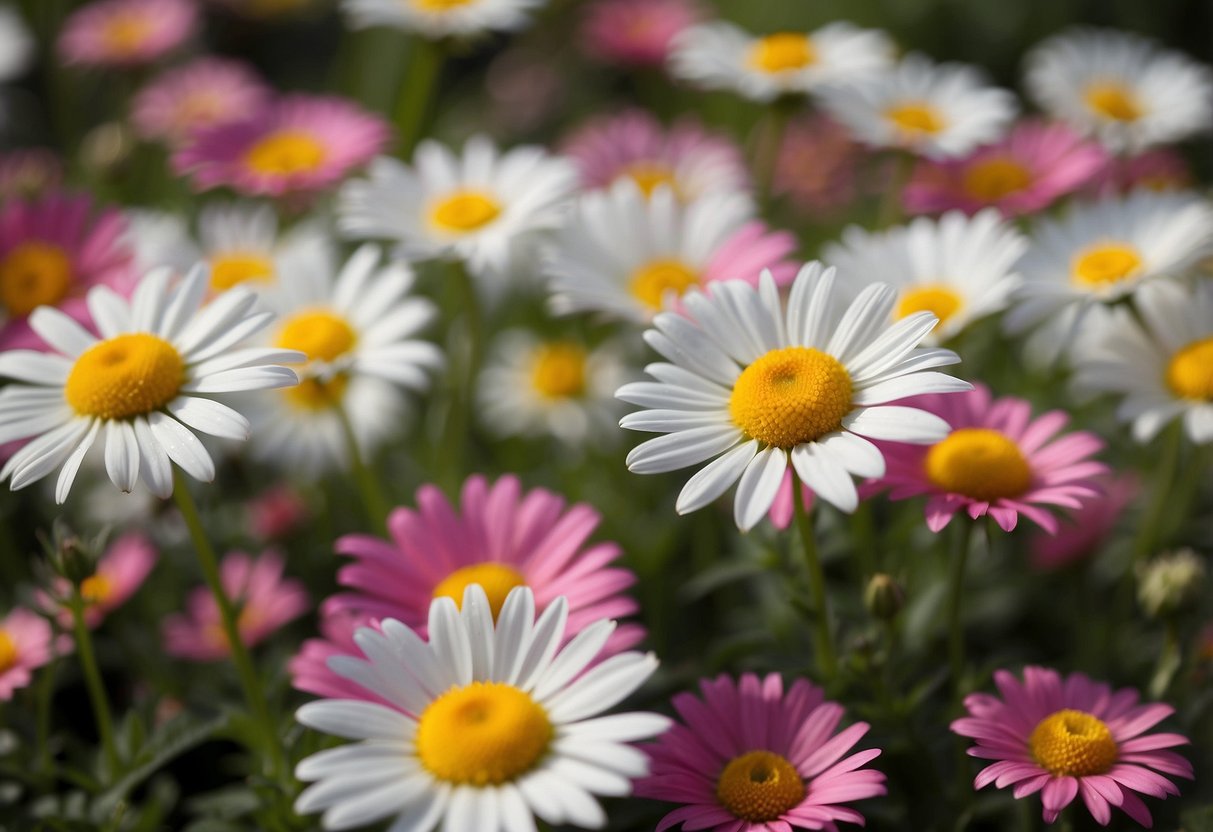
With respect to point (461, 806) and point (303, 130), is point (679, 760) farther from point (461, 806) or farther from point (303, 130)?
point (303, 130)

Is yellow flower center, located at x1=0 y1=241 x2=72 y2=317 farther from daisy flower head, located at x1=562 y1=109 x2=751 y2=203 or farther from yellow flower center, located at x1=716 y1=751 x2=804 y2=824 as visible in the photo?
yellow flower center, located at x1=716 y1=751 x2=804 y2=824

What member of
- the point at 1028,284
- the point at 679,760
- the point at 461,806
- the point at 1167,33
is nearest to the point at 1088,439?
the point at 1028,284

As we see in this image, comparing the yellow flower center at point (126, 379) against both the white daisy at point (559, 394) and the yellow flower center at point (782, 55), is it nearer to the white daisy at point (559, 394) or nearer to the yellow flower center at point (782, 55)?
the white daisy at point (559, 394)

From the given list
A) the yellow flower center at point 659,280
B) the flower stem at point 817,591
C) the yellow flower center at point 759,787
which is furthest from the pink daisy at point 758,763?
the yellow flower center at point 659,280

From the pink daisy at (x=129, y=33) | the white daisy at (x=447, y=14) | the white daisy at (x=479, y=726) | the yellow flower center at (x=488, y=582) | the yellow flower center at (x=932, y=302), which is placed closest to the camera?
the white daisy at (x=479, y=726)

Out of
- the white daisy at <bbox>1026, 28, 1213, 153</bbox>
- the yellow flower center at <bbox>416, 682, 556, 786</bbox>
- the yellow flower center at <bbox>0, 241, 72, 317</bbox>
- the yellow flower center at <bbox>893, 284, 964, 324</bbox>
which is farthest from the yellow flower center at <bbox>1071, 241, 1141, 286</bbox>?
the yellow flower center at <bbox>0, 241, 72, 317</bbox>

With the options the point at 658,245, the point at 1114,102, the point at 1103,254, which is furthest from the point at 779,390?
the point at 1114,102
